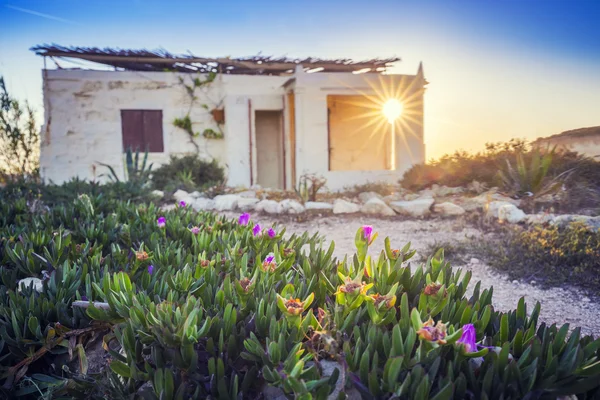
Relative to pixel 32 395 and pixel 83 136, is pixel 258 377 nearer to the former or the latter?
pixel 32 395

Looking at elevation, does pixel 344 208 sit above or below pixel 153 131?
below

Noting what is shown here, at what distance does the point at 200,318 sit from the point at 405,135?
10612 mm

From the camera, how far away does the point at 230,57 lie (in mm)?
11227

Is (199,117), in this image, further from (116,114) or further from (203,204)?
(203,204)

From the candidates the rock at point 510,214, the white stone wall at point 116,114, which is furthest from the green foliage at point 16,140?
the rock at point 510,214

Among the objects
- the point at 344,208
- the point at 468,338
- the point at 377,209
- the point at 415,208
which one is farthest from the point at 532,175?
the point at 468,338

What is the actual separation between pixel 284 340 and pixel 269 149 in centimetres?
1203

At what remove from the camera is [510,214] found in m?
4.91

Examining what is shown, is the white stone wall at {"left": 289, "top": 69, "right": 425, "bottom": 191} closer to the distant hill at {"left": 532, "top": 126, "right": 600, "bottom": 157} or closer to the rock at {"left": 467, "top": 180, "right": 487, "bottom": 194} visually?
the rock at {"left": 467, "top": 180, "right": 487, "bottom": 194}

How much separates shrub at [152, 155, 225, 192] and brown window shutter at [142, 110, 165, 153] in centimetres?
78

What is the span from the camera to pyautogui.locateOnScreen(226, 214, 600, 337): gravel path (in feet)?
8.75

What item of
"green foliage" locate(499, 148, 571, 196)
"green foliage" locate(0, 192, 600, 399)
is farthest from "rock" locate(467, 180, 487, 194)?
"green foliage" locate(0, 192, 600, 399)

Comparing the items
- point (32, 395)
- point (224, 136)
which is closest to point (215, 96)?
point (224, 136)

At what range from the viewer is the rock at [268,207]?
6285mm
